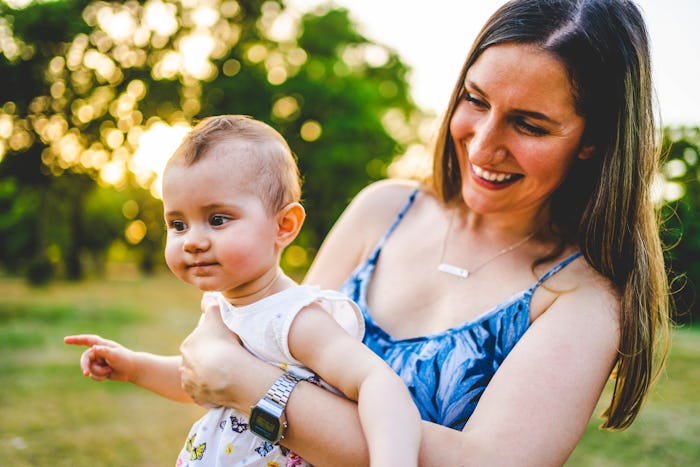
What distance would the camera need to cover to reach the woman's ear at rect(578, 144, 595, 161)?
2156 mm

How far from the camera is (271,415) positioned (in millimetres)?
1709

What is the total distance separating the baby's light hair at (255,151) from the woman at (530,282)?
1.64ft

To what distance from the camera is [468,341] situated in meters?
2.06

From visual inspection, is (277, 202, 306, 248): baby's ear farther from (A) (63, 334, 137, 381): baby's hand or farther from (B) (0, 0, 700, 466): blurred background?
(B) (0, 0, 700, 466): blurred background

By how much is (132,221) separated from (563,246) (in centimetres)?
3106

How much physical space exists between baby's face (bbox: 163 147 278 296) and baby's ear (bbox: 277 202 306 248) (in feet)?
0.28

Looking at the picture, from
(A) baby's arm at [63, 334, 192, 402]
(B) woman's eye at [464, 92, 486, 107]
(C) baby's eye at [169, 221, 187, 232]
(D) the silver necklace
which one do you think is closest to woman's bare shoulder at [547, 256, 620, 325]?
(D) the silver necklace

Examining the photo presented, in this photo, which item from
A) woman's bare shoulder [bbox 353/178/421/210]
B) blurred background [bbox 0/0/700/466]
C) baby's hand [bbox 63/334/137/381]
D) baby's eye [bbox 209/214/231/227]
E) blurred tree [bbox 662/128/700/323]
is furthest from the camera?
blurred background [bbox 0/0/700/466]

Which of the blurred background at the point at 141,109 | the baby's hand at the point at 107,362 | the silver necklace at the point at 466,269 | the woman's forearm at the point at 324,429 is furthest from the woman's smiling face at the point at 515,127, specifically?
the blurred background at the point at 141,109

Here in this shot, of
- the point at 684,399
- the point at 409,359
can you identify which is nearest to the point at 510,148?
the point at 409,359

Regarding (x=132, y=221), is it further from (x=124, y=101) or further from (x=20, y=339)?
(x=20, y=339)

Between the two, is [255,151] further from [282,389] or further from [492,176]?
[492,176]

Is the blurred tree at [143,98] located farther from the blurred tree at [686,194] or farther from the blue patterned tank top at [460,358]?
the blue patterned tank top at [460,358]

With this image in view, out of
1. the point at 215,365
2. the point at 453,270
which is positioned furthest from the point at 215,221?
the point at 453,270
